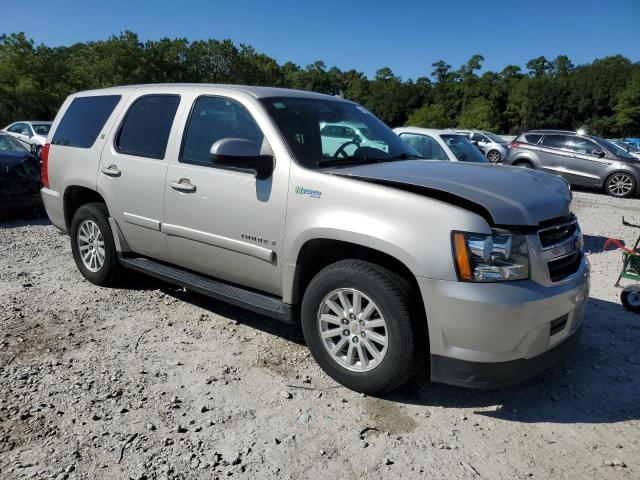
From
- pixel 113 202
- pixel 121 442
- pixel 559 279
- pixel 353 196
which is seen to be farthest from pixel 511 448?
pixel 113 202

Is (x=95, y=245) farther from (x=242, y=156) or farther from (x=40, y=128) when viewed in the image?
(x=40, y=128)

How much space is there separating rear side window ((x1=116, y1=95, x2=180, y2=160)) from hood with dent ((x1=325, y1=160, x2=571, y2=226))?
161 cm

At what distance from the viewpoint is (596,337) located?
4.16 meters

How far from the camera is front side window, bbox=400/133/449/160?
8164 mm

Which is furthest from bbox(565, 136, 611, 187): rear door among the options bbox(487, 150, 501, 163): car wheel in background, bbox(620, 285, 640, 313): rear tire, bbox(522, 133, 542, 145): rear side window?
bbox(620, 285, 640, 313): rear tire

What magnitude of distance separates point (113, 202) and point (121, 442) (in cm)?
250

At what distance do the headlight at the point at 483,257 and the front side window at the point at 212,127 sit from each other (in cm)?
171

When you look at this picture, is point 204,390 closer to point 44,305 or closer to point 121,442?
point 121,442

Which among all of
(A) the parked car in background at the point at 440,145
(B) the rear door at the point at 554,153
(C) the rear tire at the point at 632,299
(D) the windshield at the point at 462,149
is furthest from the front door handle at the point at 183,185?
(B) the rear door at the point at 554,153

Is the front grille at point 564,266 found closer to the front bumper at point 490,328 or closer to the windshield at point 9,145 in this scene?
the front bumper at point 490,328

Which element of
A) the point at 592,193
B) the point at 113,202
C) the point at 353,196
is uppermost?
the point at 353,196

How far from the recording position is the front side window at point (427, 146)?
26.8 feet

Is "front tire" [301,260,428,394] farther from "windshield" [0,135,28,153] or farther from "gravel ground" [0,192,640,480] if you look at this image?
"windshield" [0,135,28,153]

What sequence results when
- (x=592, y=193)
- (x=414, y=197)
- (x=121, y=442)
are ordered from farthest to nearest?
(x=592, y=193) → (x=414, y=197) → (x=121, y=442)
